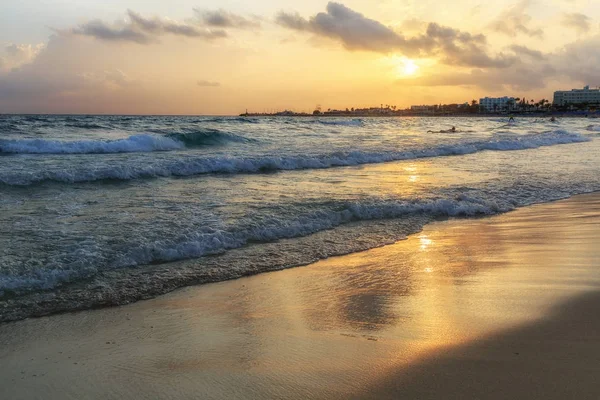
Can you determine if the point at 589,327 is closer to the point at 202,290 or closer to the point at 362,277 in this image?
the point at 362,277

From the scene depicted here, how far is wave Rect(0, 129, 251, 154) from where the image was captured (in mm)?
21625

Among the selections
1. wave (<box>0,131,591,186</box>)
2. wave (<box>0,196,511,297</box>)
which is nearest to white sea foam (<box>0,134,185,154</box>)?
wave (<box>0,131,591,186</box>)

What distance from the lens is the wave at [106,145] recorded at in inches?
851

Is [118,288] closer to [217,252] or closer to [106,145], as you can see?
[217,252]

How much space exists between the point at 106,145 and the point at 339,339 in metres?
21.9

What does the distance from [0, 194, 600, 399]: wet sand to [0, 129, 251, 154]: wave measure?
19589mm

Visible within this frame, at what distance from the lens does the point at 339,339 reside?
3.75 metres

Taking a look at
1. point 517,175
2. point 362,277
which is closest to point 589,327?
point 362,277

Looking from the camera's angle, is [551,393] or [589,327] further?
[589,327]

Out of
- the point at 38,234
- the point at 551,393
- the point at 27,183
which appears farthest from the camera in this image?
the point at 27,183

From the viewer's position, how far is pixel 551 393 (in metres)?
2.86

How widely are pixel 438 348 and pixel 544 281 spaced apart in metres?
2.26

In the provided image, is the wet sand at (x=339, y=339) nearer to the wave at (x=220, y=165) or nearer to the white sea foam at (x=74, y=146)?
the wave at (x=220, y=165)

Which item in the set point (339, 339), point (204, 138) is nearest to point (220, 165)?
point (339, 339)
